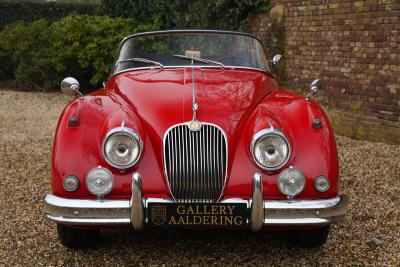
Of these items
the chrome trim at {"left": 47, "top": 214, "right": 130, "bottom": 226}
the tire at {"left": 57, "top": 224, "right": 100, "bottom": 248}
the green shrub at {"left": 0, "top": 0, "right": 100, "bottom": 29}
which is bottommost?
the green shrub at {"left": 0, "top": 0, "right": 100, "bottom": 29}

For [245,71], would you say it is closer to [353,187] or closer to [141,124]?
[141,124]

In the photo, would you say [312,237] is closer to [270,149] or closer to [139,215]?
[270,149]

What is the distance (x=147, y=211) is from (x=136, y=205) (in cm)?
7

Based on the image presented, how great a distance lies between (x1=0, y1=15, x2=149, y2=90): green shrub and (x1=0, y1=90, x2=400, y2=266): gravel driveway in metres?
6.18

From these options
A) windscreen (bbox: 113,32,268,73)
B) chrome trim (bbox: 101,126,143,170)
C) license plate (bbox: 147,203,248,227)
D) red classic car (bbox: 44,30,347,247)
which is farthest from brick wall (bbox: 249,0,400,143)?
chrome trim (bbox: 101,126,143,170)

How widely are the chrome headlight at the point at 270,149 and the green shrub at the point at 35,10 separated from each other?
1365 cm

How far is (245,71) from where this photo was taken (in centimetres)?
412

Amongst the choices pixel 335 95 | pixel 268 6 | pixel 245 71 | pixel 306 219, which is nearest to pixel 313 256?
pixel 306 219

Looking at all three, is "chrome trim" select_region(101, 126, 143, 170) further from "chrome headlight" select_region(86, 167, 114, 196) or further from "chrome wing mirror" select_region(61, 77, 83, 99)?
"chrome wing mirror" select_region(61, 77, 83, 99)

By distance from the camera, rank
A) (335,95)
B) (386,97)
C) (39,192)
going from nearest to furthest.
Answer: (39,192) → (386,97) → (335,95)

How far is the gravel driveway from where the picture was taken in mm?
3377

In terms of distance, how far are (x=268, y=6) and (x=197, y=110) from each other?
5.71m

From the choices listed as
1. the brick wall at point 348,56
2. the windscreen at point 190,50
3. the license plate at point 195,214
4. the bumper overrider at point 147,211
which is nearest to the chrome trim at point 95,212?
the bumper overrider at point 147,211

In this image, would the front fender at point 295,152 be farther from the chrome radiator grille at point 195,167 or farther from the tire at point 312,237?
the tire at point 312,237
